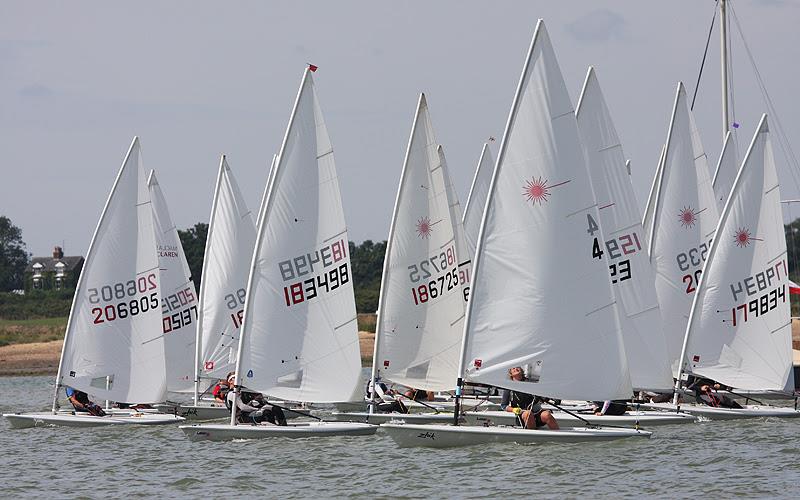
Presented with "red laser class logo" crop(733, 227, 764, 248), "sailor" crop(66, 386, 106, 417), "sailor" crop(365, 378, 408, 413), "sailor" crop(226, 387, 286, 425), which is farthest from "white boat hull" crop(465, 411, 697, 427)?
"sailor" crop(66, 386, 106, 417)

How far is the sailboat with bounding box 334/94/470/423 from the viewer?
30547mm

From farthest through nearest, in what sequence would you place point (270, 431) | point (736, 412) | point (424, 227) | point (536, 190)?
point (424, 227), point (736, 412), point (270, 431), point (536, 190)

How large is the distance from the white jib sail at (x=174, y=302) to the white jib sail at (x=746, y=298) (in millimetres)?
12990

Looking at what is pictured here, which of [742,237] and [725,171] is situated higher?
[725,171]

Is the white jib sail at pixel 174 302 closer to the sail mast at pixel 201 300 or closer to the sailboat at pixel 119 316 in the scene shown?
the sail mast at pixel 201 300

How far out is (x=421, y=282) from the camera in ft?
102

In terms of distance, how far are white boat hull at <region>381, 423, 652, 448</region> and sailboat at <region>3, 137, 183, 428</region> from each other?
26.6ft

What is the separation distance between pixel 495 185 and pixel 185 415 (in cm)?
1213

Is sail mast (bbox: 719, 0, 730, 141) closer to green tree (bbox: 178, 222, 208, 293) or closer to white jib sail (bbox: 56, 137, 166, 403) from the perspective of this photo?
white jib sail (bbox: 56, 137, 166, 403)

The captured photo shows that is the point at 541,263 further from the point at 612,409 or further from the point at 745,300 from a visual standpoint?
the point at 745,300

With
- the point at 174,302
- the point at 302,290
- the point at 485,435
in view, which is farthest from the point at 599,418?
the point at 174,302

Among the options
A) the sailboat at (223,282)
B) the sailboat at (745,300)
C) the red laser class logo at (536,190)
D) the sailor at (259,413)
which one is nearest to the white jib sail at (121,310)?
the sailboat at (223,282)

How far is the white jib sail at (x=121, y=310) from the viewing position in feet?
99.5

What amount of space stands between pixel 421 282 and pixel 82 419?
A: 764 cm
